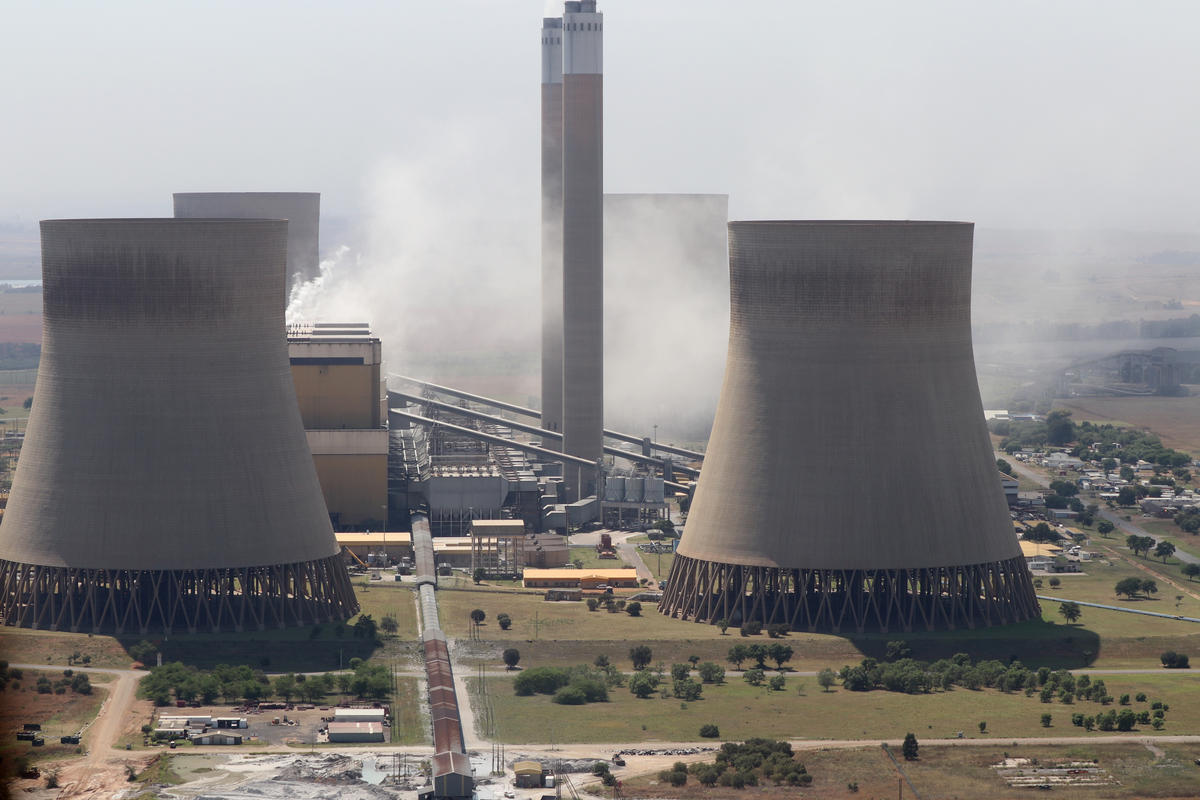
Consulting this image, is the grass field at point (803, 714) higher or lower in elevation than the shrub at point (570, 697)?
lower

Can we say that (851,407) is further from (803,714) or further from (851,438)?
(803,714)

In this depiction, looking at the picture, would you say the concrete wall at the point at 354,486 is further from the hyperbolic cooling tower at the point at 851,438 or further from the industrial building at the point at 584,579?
the hyperbolic cooling tower at the point at 851,438

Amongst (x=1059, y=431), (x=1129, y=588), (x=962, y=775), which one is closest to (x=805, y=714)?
(x=962, y=775)

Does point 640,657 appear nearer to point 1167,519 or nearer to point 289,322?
point 1167,519

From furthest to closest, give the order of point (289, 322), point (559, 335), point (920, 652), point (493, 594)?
point (289, 322) → point (559, 335) → point (493, 594) → point (920, 652)

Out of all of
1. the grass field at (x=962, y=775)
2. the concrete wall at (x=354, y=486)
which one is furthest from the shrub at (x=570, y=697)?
the concrete wall at (x=354, y=486)

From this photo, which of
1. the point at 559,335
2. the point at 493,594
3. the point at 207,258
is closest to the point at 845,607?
the point at 493,594
